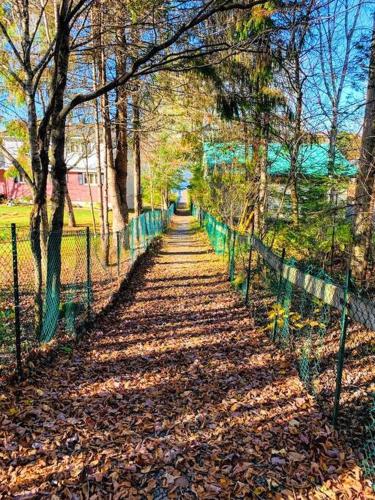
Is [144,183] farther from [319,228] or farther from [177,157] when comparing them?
[319,228]

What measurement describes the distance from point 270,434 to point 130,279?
678 centimetres

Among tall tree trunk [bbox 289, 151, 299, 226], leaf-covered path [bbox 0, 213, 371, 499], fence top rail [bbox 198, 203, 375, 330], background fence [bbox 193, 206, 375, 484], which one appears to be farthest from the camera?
tall tree trunk [bbox 289, 151, 299, 226]

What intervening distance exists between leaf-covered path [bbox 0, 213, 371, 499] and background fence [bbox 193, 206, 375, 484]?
0.23 metres

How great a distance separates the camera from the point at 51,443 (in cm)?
311

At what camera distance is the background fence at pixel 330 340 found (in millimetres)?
3176

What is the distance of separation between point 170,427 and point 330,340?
3288 millimetres

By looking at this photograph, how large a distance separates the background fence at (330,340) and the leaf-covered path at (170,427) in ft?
0.75

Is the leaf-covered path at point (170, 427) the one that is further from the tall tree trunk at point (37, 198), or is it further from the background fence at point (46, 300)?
the tall tree trunk at point (37, 198)

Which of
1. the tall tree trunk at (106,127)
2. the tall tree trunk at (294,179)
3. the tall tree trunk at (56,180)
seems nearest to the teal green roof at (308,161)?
the tall tree trunk at (294,179)

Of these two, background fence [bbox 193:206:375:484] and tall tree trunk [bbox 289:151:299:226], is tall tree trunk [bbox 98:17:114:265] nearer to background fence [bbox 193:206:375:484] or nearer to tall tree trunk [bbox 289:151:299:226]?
background fence [bbox 193:206:375:484]

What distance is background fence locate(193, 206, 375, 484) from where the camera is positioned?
318cm

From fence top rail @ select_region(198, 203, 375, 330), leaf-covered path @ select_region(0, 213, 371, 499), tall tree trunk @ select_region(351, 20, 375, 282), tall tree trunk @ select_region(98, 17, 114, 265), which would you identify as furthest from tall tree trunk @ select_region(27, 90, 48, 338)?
tall tree trunk @ select_region(351, 20, 375, 282)

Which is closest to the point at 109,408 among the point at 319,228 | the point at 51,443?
the point at 51,443

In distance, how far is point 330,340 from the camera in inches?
223
